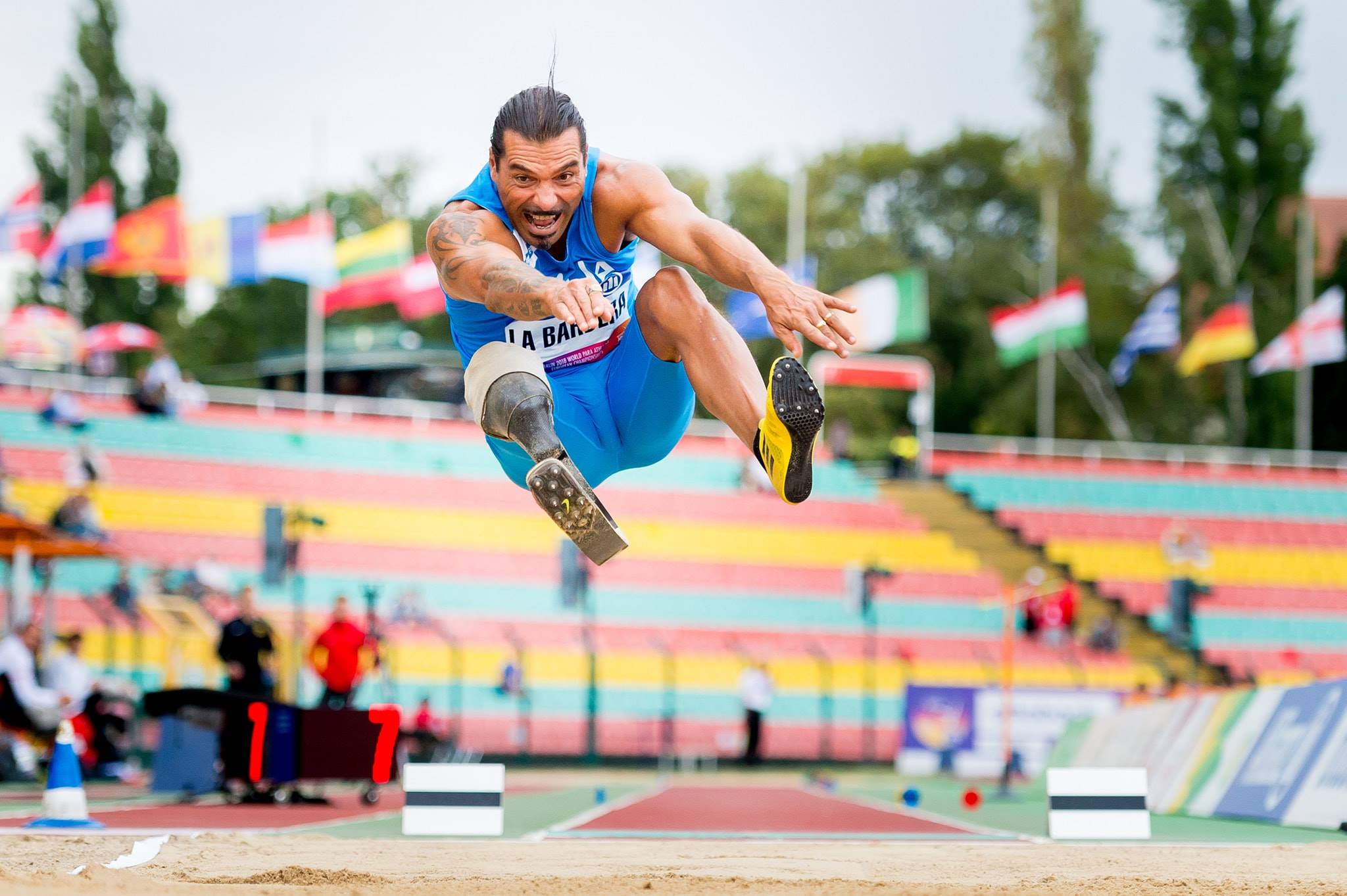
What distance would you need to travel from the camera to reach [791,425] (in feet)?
16.0

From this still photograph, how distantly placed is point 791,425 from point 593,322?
2.60ft

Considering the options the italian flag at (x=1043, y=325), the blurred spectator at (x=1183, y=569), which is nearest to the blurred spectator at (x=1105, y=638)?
the blurred spectator at (x=1183, y=569)

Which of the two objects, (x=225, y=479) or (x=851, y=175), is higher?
(x=851, y=175)

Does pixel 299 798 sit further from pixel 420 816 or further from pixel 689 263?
pixel 689 263

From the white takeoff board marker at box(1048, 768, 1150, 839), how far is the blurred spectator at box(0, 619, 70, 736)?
24.9 feet

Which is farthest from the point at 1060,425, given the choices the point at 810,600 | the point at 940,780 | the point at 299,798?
the point at 299,798

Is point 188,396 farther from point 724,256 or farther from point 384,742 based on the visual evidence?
point 724,256

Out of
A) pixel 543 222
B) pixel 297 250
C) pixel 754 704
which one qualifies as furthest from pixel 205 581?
pixel 543 222

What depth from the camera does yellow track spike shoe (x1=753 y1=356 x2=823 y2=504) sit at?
191 inches

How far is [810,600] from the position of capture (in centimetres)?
2233

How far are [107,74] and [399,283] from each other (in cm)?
1709

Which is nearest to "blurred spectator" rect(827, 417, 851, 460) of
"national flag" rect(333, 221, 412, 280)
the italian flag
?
the italian flag

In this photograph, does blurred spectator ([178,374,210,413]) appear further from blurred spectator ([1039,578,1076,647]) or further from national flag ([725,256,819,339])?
blurred spectator ([1039,578,1076,647])

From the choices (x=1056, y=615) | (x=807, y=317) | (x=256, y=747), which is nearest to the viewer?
(x=807, y=317)
